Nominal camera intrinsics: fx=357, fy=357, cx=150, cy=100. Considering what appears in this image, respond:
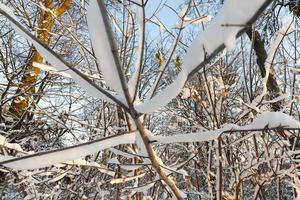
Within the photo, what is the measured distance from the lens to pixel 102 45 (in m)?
0.54

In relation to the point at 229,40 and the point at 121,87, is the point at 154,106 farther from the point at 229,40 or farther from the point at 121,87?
the point at 229,40

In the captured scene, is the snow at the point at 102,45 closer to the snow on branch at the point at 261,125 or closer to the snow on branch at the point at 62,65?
the snow on branch at the point at 62,65

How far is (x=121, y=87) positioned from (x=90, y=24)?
0.11 m

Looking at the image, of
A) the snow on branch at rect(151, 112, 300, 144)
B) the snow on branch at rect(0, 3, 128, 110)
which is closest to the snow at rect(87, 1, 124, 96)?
the snow on branch at rect(0, 3, 128, 110)

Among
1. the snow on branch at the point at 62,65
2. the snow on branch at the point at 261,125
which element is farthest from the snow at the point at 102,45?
the snow on branch at the point at 261,125

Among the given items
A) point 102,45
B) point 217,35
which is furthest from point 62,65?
point 217,35

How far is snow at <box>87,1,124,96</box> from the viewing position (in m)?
0.52

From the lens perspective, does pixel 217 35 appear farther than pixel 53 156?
No

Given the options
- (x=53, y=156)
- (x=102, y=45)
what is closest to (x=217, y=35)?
(x=102, y=45)

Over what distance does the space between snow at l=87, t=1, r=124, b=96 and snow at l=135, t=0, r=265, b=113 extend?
0.26 ft

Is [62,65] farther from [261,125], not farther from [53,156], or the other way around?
[261,125]

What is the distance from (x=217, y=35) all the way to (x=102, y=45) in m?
0.18

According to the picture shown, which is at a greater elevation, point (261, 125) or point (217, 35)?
point (217, 35)

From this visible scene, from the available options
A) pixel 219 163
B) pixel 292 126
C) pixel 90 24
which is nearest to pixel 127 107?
pixel 90 24
